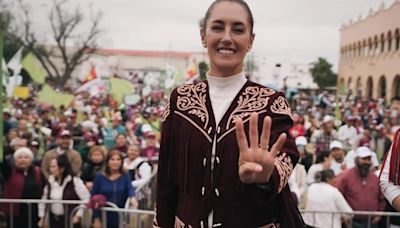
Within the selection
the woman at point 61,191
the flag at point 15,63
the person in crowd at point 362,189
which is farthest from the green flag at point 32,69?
the person in crowd at point 362,189

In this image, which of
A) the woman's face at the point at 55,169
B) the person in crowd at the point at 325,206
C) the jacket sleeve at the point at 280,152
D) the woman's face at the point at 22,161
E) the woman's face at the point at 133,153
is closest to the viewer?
the jacket sleeve at the point at 280,152

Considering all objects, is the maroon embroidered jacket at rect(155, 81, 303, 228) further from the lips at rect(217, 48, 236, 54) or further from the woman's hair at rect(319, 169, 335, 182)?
the woman's hair at rect(319, 169, 335, 182)

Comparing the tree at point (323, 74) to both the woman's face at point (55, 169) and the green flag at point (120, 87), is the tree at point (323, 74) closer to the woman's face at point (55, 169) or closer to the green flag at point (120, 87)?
the green flag at point (120, 87)

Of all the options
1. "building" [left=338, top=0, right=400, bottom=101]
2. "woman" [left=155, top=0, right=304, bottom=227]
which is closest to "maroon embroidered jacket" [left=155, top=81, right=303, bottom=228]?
"woman" [left=155, top=0, right=304, bottom=227]

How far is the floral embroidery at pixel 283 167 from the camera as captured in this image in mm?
2010

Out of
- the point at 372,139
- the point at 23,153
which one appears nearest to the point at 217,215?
the point at 23,153

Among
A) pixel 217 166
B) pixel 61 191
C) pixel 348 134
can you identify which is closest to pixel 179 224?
pixel 217 166

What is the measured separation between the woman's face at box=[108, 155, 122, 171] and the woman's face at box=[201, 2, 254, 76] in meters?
3.72

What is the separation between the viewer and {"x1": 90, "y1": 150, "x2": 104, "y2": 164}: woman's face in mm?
6699

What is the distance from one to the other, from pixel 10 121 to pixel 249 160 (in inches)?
426

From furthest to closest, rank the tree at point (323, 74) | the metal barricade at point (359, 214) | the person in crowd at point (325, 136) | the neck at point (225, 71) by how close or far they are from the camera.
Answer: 1. the tree at point (323, 74)
2. the person in crowd at point (325, 136)
3. the metal barricade at point (359, 214)
4. the neck at point (225, 71)

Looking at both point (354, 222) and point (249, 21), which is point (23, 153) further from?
point (249, 21)

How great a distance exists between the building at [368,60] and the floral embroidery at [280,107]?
28.3 m

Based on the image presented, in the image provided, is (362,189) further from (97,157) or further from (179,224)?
(179,224)
